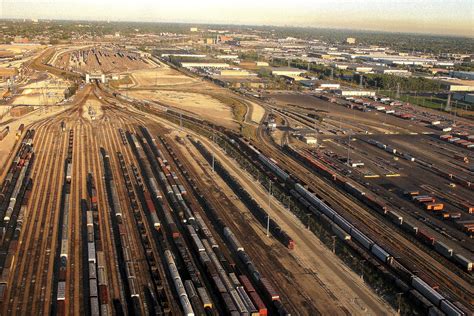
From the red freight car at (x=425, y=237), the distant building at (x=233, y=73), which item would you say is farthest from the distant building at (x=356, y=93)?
the red freight car at (x=425, y=237)

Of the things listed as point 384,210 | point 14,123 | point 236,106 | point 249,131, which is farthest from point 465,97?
point 14,123

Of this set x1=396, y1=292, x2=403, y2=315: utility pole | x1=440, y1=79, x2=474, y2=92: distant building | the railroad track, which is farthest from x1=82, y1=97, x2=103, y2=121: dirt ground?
x1=440, y1=79, x2=474, y2=92: distant building

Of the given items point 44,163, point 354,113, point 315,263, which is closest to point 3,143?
point 44,163

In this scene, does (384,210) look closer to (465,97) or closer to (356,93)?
(356,93)

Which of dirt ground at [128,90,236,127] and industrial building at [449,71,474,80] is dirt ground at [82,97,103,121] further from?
industrial building at [449,71,474,80]

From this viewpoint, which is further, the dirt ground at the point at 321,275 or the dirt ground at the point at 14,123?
the dirt ground at the point at 14,123

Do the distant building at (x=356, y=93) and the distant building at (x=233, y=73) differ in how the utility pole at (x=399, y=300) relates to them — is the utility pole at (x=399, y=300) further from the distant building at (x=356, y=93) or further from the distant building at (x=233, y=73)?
the distant building at (x=233, y=73)

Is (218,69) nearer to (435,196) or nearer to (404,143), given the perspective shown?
(404,143)

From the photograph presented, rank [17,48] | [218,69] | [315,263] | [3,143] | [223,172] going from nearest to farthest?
[315,263], [223,172], [3,143], [218,69], [17,48]
